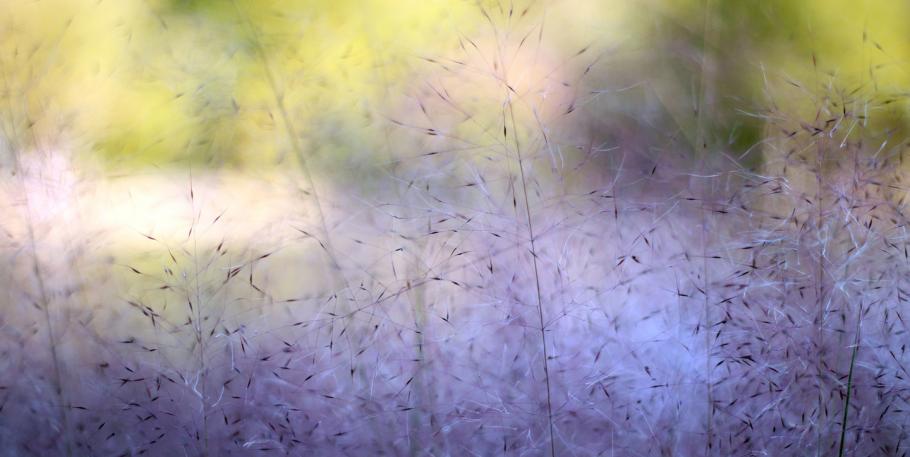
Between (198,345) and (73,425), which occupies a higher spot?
(198,345)

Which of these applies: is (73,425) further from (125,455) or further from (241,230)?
(241,230)

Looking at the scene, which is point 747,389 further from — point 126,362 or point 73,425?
point 73,425

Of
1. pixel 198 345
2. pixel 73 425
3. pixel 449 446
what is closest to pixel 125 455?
pixel 73 425

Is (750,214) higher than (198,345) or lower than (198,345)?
higher

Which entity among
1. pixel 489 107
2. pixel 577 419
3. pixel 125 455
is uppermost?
pixel 489 107

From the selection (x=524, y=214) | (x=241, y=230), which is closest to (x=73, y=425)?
(x=241, y=230)

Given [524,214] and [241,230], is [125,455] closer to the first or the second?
[241,230]

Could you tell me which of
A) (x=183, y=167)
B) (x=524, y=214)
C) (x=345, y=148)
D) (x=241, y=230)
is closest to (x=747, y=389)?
(x=524, y=214)

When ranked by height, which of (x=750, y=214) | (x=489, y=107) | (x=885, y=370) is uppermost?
(x=489, y=107)
